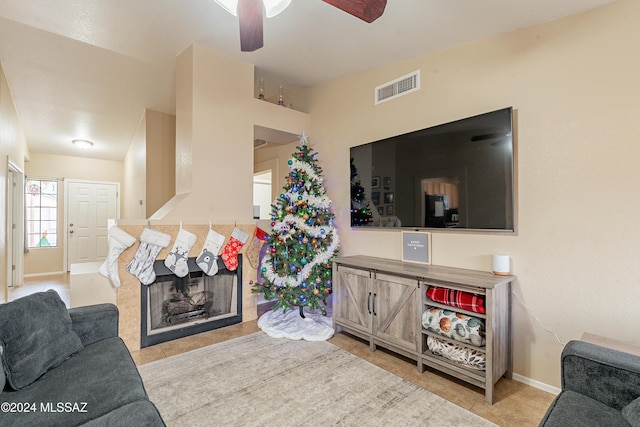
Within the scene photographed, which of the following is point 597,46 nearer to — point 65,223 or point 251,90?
point 251,90

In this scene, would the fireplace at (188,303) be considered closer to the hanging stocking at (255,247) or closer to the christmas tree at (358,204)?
the hanging stocking at (255,247)

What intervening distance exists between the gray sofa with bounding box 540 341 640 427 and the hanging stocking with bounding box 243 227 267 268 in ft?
9.08

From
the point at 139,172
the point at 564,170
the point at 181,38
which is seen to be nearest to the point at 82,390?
the point at 181,38

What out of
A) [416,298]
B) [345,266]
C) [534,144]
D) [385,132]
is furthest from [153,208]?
[534,144]

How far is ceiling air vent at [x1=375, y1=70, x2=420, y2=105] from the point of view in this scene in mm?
2840

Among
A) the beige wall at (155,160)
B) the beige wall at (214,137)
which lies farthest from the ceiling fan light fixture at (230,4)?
the beige wall at (155,160)

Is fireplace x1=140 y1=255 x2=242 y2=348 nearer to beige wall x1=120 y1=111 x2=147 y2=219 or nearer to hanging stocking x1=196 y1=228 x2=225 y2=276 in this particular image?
hanging stocking x1=196 y1=228 x2=225 y2=276

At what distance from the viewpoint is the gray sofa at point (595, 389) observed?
1172 millimetres

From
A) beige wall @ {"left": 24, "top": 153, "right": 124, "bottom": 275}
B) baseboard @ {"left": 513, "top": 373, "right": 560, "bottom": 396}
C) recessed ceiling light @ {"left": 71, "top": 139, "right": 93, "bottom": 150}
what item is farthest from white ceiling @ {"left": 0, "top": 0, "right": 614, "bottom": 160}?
beige wall @ {"left": 24, "top": 153, "right": 124, "bottom": 275}

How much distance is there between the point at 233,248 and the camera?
3.26m

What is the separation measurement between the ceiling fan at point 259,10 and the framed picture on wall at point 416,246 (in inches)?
71.7

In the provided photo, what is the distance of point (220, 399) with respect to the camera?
6.46 feet

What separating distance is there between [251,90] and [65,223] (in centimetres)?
596

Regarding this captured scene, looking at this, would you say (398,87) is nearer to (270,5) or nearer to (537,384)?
(270,5)
